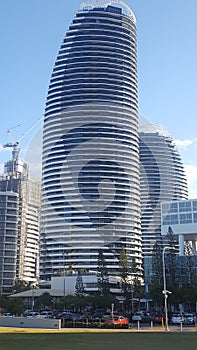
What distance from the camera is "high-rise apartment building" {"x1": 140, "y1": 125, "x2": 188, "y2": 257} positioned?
160m

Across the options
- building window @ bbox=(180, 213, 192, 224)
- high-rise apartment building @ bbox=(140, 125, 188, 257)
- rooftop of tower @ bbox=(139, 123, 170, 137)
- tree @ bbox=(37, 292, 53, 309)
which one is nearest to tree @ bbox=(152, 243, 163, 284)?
building window @ bbox=(180, 213, 192, 224)

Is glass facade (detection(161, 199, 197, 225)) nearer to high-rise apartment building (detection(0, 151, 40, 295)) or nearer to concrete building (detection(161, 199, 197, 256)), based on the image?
concrete building (detection(161, 199, 197, 256))

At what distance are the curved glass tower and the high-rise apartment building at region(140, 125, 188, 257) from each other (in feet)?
30.1

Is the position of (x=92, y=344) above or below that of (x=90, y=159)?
below

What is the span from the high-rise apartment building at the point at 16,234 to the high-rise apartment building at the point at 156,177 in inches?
1955

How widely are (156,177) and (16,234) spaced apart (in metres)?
55.3

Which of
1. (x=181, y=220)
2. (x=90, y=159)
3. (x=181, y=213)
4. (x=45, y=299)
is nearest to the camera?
(x=45, y=299)

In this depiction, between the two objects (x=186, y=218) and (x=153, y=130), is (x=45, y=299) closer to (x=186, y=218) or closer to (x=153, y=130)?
(x=186, y=218)

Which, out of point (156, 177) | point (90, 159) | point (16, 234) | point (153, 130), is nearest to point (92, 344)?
point (90, 159)

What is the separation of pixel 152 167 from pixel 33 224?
202 ft


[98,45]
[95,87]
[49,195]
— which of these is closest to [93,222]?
[49,195]

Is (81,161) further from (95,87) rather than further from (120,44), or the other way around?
(120,44)

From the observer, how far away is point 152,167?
165750mm

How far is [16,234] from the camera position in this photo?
152 meters
